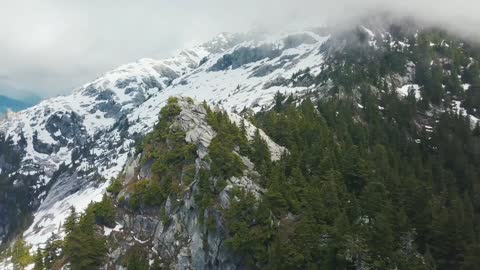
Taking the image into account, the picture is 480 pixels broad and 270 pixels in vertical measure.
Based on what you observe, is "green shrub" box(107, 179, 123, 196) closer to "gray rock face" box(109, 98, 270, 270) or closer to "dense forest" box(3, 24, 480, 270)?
"dense forest" box(3, 24, 480, 270)

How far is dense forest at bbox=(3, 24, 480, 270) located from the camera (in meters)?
64.4

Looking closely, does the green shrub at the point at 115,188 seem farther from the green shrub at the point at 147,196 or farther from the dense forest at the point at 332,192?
the green shrub at the point at 147,196

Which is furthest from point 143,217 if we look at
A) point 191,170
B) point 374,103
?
point 374,103

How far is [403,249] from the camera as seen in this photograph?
213 feet

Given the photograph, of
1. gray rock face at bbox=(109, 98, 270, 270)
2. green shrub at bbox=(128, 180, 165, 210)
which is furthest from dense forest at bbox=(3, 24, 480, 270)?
gray rock face at bbox=(109, 98, 270, 270)

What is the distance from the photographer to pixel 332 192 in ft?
247

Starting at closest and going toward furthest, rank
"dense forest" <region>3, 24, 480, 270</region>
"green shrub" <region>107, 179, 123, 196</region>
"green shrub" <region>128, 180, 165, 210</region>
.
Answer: "dense forest" <region>3, 24, 480, 270</region>, "green shrub" <region>128, 180, 165, 210</region>, "green shrub" <region>107, 179, 123, 196</region>

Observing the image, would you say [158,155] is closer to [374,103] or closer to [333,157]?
[333,157]

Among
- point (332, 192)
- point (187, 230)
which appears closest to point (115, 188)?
point (187, 230)

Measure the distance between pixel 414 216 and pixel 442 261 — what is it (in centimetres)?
933

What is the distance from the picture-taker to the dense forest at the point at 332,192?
6438 centimetres

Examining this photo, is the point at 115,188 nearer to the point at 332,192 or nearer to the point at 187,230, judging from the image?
the point at 187,230

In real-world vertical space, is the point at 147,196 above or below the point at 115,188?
above

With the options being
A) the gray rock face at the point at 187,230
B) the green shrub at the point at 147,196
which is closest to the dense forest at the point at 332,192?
the green shrub at the point at 147,196
